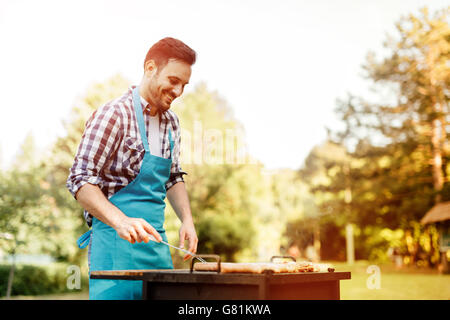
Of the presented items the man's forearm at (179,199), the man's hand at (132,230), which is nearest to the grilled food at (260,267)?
the man's hand at (132,230)

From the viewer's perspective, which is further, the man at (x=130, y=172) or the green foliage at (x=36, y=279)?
the green foliage at (x=36, y=279)

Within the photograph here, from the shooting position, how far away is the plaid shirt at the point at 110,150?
1.92 meters

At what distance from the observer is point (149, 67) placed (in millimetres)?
2148

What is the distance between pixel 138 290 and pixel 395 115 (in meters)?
23.0

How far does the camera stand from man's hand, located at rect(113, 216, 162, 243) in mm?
1792

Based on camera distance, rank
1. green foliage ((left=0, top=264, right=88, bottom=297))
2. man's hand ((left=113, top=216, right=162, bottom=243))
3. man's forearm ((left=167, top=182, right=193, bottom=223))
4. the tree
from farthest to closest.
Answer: the tree, green foliage ((left=0, top=264, right=88, bottom=297)), man's forearm ((left=167, top=182, right=193, bottom=223)), man's hand ((left=113, top=216, right=162, bottom=243))

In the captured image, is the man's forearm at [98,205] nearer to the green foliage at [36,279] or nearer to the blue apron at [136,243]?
the blue apron at [136,243]

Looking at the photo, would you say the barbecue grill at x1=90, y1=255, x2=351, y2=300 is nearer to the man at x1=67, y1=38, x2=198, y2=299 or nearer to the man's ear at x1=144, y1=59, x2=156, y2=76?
the man at x1=67, y1=38, x2=198, y2=299

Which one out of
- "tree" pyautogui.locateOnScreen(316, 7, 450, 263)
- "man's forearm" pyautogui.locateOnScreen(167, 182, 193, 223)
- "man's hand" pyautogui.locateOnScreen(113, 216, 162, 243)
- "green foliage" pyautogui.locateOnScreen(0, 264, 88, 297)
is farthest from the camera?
"tree" pyautogui.locateOnScreen(316, 7, 450, 263)

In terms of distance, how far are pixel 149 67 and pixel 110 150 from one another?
400 millimetres

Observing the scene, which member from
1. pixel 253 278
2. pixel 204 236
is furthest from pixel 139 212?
pixel 204 236

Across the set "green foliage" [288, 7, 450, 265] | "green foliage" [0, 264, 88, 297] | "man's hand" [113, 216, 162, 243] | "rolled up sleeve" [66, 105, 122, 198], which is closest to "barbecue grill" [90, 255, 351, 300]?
"man's hand" [113, 216, 162, 243]

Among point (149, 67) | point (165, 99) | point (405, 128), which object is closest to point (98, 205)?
point (165, 99)

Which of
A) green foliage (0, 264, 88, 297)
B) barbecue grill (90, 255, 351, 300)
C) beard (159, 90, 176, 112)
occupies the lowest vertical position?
green foliage (0, 264, 88, 297)
